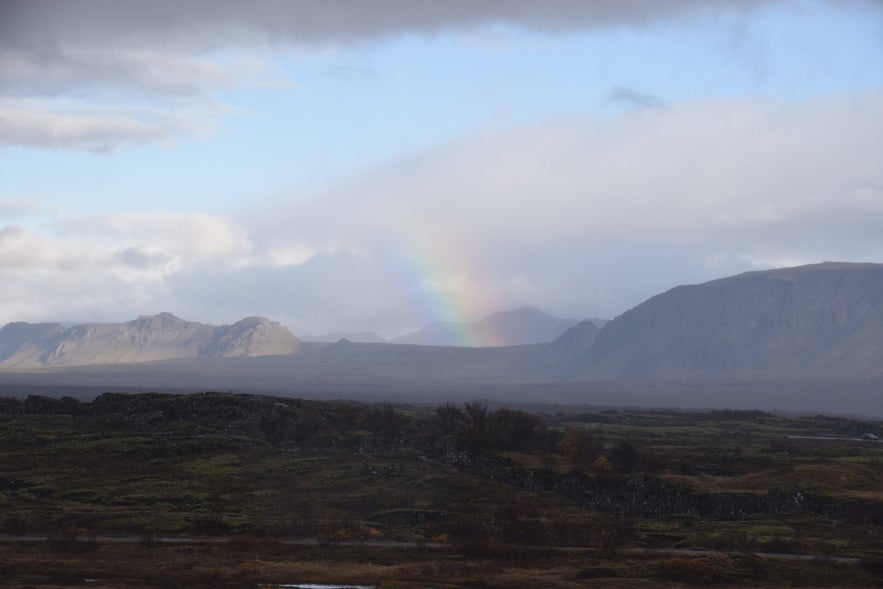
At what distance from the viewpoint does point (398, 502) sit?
74.3m

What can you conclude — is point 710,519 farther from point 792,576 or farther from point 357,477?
point 357,477

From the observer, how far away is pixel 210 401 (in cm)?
11925

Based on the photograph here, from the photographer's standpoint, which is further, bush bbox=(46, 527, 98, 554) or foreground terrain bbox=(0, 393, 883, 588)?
bush bbox=(46, 527, 98, 554)

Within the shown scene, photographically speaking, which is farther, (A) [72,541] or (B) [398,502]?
(B) [398,502]

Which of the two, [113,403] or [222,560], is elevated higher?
[113,403]

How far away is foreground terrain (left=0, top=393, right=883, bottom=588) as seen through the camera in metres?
53.0

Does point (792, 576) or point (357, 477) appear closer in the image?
point (792, 576)

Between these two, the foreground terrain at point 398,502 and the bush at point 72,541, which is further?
the bush at point 72,541

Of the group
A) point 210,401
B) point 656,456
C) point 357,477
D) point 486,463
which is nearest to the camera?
point 357,477

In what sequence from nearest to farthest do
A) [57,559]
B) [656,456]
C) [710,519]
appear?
[57,559] < [710,519] < [656,456]

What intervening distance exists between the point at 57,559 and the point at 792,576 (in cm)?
3860

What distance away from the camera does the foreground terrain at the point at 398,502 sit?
53000 millimetres

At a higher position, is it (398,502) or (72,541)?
(398,502)

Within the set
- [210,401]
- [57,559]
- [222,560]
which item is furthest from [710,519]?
[210,401]
